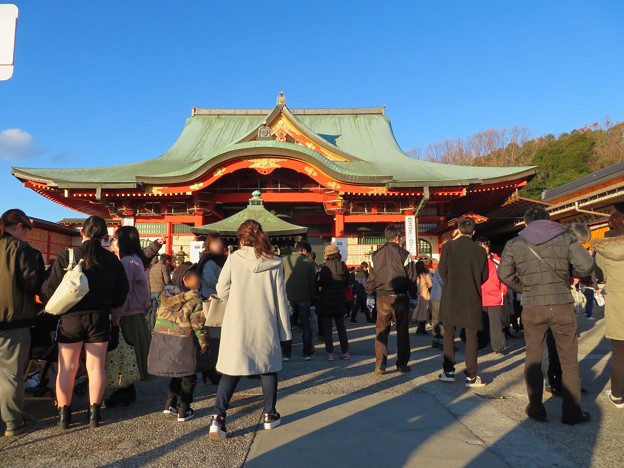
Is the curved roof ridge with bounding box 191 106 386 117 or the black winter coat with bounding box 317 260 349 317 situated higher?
the curved roof ridge with bounding box 191 106 386 117

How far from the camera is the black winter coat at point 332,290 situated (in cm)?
587

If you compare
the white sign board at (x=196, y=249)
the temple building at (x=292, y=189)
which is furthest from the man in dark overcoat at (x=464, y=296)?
the temple building at (x=292, y=189)

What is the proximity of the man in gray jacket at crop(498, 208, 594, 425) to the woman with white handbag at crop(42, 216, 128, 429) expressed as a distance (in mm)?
3345

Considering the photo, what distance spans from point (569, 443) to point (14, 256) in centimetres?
419

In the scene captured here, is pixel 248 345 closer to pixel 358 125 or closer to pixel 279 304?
pixel 279 304

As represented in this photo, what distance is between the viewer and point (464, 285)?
442cm

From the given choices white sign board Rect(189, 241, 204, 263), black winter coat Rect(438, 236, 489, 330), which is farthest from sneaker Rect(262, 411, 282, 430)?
white sign board Rect(189, 241, 204, 263)

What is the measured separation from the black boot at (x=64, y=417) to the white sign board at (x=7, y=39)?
257 centimetres

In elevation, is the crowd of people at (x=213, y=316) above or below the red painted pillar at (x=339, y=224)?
below

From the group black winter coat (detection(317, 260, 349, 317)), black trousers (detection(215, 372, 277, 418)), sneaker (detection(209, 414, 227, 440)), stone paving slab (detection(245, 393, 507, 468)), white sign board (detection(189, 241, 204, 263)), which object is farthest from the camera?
white sign board (detection(189, 241, 204, 263))

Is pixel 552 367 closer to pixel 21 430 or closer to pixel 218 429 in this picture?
pixel 218 429

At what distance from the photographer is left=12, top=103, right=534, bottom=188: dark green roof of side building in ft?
40.1

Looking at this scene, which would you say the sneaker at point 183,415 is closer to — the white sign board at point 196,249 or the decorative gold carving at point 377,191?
the white sign board at point 196,249

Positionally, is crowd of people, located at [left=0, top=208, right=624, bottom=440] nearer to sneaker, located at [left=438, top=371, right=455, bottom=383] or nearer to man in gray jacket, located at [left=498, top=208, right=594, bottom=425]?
man in gray jacket, located at [left=498, top=208, right=594, bottom=425]
